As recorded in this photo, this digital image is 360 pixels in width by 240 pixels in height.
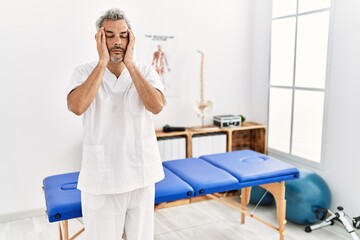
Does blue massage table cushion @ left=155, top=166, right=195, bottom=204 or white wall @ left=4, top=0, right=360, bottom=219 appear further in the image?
white wall @ left=4, top=0, right=360, bottom=219

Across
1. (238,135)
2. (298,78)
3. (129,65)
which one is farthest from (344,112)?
(129,65)

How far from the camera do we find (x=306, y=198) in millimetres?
2811

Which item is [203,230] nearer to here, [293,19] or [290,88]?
[290,88]

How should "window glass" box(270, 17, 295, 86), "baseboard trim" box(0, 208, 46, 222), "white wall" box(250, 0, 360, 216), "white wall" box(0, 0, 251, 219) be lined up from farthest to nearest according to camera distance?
"window glass" box(270, 17, 295, 86) → "baseboard trim" box(0, 208, 46, 222) → "white wall" box(0, 0, 251, 219) → "white wall" box(250, 0, 360, 216)

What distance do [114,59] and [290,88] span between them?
2.26 meters

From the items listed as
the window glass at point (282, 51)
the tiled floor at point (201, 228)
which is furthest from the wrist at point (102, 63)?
the window glass at point (282, 51)

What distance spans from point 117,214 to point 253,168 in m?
1.20

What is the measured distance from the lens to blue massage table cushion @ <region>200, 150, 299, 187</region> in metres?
2.40

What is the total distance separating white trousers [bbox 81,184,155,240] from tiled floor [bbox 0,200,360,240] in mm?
1115

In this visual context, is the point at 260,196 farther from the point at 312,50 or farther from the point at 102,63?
the point at 102,63

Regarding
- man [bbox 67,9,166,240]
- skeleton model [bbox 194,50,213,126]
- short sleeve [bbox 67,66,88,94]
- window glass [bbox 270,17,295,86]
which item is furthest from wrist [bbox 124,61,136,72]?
window glass [bbox 270,17,295,86]

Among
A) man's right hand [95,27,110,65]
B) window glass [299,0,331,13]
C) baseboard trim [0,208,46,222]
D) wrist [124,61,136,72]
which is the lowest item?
baseboard trim [0,208,46,222]

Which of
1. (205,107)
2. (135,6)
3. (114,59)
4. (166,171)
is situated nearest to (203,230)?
(166,171)

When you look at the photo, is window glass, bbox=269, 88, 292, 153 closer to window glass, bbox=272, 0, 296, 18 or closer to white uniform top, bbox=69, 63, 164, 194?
window glass, bbox=272, 0, 296, 18
